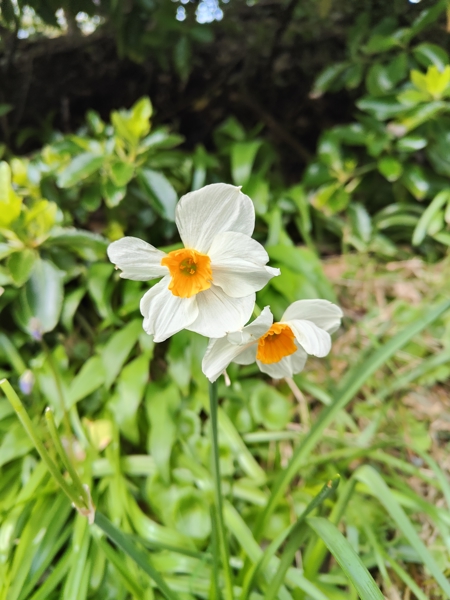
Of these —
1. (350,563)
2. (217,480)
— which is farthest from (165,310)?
(350,563)

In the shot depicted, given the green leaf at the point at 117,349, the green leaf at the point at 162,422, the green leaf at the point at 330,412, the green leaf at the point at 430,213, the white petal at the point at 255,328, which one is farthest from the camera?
the green leaf at the point at 430,213

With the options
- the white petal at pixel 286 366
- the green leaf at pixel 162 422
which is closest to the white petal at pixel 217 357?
the white petal at pixel 286 366

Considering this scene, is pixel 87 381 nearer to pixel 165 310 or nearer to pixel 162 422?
pixel 162 422

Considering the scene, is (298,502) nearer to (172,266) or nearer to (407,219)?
(172,266)

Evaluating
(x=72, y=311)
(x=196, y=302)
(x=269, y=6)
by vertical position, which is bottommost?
(x=72, y=311)

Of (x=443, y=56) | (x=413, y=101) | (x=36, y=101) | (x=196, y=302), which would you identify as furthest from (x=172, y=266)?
(x=36, y=101)

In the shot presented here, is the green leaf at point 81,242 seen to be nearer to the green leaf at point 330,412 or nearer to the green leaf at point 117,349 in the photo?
the green leaf at point 117,349
